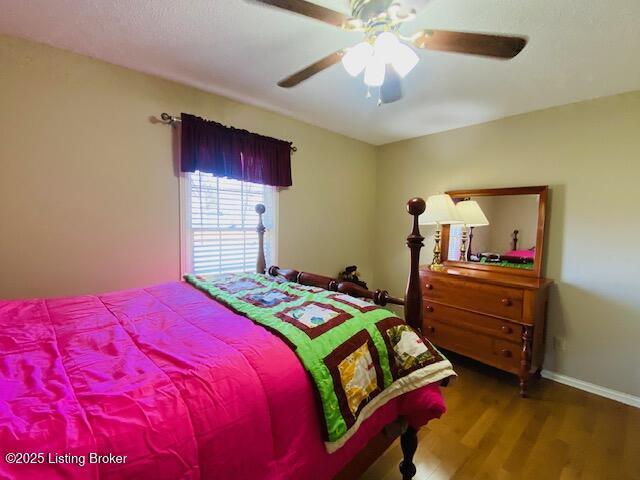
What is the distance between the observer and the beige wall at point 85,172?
1771 mm

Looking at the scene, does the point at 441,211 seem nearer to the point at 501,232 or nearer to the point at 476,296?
the point at 501,232

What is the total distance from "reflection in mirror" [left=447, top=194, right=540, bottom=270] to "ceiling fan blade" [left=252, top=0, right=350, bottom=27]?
228cm

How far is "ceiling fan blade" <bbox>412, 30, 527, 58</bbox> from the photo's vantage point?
115 centimetres

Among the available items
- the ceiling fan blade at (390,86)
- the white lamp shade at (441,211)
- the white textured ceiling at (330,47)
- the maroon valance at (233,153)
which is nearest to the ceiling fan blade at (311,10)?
the white textured ceiling at (330,47)

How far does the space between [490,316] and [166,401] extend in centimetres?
251

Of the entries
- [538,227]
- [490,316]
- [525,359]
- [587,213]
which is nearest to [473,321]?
[490,316]

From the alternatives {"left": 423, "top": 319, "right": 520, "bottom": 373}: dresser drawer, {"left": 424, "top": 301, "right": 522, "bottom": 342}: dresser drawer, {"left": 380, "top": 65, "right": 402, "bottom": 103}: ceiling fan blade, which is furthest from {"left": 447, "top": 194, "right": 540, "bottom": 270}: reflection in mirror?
{"left": 380, "top": 65, "right": 402, "bottom": 103}: ceiling fan blade

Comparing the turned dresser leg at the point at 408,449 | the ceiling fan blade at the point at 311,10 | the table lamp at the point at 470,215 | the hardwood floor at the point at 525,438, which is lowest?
the hardwood floor at the point at 525,438

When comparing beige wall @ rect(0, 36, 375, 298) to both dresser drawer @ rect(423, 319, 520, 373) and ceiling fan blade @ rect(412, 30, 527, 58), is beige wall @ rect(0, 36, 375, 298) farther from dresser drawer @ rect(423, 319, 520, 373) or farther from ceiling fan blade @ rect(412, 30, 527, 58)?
dresser drawer @ rect(423, 319, 520, 373)

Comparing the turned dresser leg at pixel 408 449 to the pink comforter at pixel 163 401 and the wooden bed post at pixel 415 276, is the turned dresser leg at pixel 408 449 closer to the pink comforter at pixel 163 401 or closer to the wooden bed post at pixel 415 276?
the pink comforter at pixel 163 401

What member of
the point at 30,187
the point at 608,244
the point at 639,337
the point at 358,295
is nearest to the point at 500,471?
the point at 358,295

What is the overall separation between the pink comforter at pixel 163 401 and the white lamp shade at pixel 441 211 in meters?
1.78

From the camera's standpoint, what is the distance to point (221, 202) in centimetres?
262

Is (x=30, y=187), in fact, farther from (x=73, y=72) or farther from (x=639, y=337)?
(x=639, y=337)
